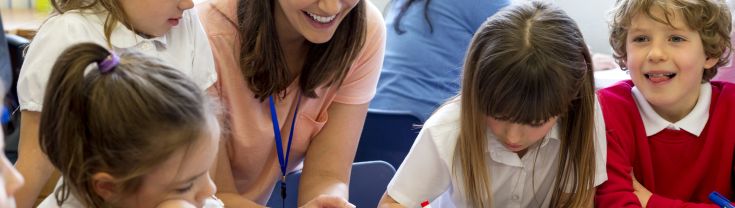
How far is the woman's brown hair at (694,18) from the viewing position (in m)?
1.68

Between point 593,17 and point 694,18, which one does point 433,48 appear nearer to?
point 694,18

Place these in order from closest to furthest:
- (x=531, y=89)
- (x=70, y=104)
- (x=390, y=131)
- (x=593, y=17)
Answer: (x=70, y=104) < (x=531, y=89) < (x=390, y=131) < (x=593, y=17)

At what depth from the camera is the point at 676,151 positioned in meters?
1.74

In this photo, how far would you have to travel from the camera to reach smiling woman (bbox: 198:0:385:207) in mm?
1602

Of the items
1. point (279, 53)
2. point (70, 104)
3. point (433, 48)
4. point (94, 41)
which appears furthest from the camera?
point (433, 48)

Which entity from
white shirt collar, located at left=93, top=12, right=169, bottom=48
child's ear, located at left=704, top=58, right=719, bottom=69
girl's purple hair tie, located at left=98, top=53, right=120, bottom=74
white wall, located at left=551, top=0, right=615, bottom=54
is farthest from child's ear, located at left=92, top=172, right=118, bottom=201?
white wall, located at left=551, top=0, right=615, bottom=54

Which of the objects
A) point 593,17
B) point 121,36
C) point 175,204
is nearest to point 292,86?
point 121,36

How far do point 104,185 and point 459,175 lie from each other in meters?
0.68

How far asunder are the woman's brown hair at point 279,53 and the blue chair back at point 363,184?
0.18 metres

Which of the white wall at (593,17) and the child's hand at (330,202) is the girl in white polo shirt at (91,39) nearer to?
the child's hand at (330,202)

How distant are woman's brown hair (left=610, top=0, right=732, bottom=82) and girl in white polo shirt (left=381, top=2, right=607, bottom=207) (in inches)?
7.5

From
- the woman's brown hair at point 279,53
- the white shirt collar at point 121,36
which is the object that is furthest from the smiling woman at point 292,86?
the white shirt collar at point 121,36

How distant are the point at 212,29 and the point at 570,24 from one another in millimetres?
620

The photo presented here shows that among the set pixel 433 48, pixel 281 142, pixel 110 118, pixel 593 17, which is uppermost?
pixel 110 118
